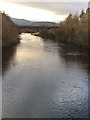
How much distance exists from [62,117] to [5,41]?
31553 millimetres

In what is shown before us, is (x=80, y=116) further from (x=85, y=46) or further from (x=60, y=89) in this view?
(x=85, y=46)

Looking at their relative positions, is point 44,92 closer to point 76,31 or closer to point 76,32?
point 76,32

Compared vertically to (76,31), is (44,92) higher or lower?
lower

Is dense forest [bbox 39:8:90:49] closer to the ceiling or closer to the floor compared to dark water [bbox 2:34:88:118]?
closer to the ceiling

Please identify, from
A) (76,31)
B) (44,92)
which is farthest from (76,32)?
(44,92)

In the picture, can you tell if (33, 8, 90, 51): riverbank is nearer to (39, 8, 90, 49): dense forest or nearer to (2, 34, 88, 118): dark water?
(39, 8, 90, 49): dense forest

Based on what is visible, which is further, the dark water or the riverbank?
the riverbank

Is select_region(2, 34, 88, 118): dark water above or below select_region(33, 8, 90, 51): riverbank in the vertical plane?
below

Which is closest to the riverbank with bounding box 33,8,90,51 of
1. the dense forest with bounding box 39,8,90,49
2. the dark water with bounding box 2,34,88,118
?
the dense forest with bounding box 39,8,90,49

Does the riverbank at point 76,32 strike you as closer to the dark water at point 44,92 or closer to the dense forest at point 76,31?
the dense forest at point 76,31

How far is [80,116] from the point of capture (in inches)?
438

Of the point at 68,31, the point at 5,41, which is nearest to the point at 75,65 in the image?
the point at 5,41

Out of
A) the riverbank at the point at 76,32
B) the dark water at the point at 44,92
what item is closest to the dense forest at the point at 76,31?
the riverbank at the point at 76,32

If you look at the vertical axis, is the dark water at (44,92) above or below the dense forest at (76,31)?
below
